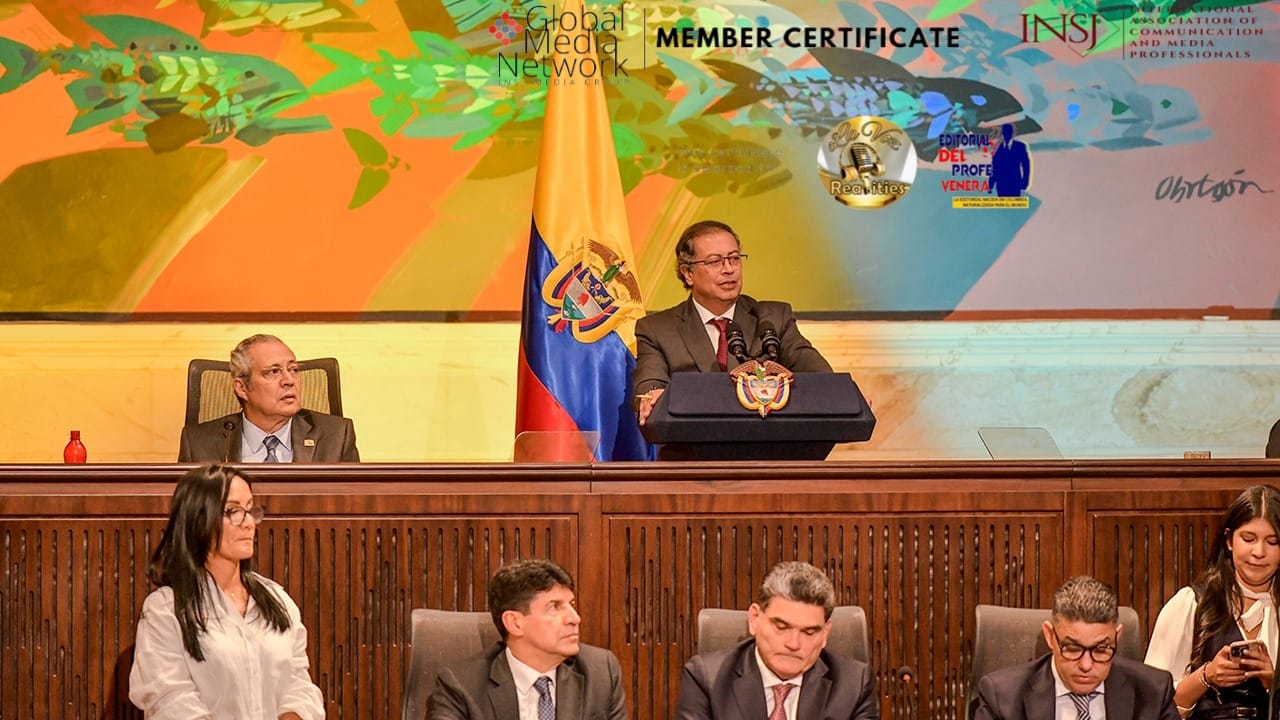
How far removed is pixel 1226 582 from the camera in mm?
4266

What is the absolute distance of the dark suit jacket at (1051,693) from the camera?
396cm

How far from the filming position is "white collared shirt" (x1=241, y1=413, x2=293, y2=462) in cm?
523

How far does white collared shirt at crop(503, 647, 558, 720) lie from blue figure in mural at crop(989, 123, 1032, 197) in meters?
3.54

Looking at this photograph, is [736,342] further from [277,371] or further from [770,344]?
[277,371]

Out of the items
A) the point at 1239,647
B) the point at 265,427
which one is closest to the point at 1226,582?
the point at 1239,647

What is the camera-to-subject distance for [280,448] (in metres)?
5.26

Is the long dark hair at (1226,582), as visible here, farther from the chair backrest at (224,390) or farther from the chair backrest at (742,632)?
the chair backrest at (224,390)

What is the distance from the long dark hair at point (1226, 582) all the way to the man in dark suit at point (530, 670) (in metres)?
1.43

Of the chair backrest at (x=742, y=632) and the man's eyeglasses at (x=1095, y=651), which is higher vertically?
the chair backrest at (x=742, y=632)

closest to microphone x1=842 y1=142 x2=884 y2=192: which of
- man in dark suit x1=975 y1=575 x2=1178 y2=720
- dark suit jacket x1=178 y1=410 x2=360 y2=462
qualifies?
dark suit jacket x1=178 y1=410 x2=360 y2=462

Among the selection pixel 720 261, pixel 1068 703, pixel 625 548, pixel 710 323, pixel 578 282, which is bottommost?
pixel 1068 703

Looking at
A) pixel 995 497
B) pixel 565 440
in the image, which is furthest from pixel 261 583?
pixel 995 497

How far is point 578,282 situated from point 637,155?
1.02 metres

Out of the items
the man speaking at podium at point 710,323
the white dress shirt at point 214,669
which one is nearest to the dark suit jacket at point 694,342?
the man speaking at podium at point 710,323
